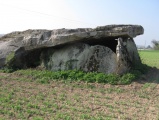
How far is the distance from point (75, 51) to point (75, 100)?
15.0 ft

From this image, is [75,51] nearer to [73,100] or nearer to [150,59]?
[73,100]

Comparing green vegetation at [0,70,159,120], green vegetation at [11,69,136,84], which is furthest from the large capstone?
green vegetation at [0,70,159,120]

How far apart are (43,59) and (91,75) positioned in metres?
3.38

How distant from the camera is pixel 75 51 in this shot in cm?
1302

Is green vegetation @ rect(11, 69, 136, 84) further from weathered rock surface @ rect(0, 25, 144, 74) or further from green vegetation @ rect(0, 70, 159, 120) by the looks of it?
weathered rock surface @ rect(0, 25, 144, 74)

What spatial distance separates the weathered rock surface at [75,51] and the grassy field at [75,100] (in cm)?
157

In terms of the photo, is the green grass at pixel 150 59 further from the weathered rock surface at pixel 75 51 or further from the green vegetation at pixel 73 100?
the green vegetation at pixel 73 100

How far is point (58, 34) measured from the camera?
42.4 ft

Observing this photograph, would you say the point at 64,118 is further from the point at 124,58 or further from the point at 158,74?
the point at 158,74

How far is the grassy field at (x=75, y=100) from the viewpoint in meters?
7.36

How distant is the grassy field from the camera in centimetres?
736

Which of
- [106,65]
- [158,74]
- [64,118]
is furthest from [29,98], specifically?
[158,74]

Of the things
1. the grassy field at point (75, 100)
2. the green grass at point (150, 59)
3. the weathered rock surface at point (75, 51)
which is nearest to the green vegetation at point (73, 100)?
the grassy field at point (75, 100)

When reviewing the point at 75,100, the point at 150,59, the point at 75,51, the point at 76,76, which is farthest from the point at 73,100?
the point at 150,59
